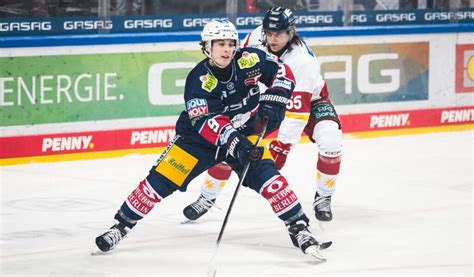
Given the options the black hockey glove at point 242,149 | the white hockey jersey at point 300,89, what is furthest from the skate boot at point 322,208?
the black hockey glove at point 242,149

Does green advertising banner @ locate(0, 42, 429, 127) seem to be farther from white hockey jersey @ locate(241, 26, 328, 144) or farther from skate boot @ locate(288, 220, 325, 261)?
skate boot @ locate(288, 220, 325, 261)

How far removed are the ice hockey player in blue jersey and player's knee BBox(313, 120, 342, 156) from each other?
23.7 inches

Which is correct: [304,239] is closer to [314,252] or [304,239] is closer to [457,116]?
[314,252]

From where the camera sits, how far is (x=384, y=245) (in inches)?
259

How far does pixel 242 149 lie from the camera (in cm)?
595

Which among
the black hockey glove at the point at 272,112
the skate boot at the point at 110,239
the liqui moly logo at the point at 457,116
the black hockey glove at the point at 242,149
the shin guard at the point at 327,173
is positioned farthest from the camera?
the liqui moly logo at the point at 457,116

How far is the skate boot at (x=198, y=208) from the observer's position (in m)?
7.20

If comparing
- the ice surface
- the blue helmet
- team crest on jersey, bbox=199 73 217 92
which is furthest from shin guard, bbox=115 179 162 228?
the blue helmet

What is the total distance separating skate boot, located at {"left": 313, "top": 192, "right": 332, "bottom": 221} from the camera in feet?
23.1

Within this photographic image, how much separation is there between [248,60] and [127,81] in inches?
138

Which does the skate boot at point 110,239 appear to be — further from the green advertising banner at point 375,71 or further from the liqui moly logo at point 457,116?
the liqui moly logo at point 457,116

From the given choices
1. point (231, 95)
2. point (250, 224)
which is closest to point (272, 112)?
point (231, 95)

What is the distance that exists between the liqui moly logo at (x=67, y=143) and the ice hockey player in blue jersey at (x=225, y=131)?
3.10m

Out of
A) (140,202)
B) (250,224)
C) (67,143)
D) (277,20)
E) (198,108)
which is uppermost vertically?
(277,20)
